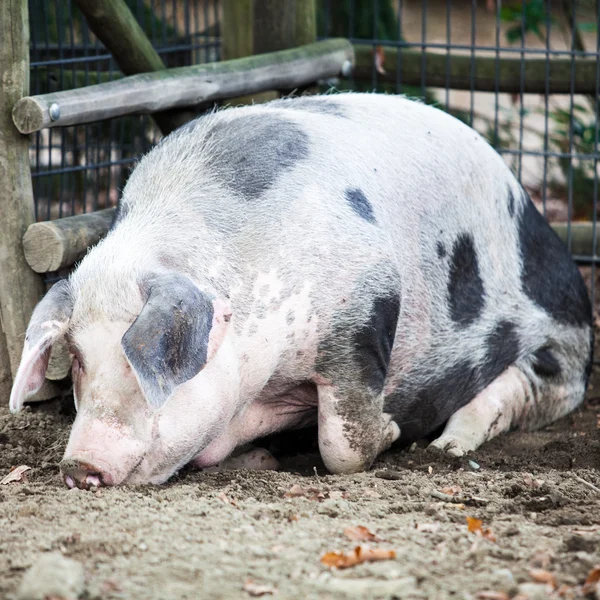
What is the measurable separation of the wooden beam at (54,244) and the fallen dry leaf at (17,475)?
0.80 metres

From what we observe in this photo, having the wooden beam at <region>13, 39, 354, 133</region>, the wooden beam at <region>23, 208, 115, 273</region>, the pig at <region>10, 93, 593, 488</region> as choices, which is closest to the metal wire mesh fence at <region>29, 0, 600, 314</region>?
the wooden beam at <region>13, 39, 354, 133</region>

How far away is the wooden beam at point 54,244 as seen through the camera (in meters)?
3.84

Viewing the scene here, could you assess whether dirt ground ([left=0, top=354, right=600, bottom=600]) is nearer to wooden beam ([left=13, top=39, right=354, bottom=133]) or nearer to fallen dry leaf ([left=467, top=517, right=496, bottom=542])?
fallen dry leaf ([left=467, top=517, right=496, bottom=542])

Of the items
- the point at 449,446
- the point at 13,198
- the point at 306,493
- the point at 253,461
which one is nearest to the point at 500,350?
the point at 449,446

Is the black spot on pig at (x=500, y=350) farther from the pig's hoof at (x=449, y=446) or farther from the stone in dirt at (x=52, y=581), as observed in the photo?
the stone in dirt at (x=52, y=581)

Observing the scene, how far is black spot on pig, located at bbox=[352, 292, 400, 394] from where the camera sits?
3.59 meters

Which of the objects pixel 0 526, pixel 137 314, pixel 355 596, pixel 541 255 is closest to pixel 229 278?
pixel 137 314

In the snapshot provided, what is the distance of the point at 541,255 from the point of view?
4605 millimetres

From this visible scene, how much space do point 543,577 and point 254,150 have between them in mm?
1885

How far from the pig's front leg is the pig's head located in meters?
0.45

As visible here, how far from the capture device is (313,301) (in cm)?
347

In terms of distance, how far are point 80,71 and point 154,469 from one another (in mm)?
2676

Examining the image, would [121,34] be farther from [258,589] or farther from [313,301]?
[258,589]

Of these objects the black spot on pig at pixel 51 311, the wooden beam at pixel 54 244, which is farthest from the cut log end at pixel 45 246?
the black spot on pig at pixel 51 311
